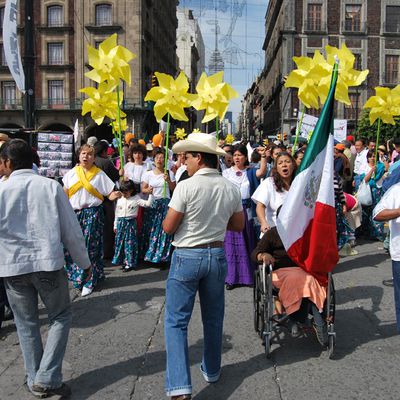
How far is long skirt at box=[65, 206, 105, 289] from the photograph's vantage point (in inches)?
240

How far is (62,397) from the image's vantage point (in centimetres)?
348

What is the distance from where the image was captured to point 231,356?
13.8 ft

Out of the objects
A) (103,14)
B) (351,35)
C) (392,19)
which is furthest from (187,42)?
(103,14)

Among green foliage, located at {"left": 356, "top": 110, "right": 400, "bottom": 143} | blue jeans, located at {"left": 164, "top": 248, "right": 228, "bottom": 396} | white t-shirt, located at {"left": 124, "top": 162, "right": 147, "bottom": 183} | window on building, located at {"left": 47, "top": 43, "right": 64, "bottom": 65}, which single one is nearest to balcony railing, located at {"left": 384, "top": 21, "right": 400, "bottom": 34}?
green foliage, located at {"left": 356, "top": 110, "right": 400, "bottom": 143}

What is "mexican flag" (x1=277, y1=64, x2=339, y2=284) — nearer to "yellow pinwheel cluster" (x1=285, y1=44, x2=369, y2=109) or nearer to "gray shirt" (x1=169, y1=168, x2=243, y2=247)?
"gray shirt" (x1=169, y1=168, x2=243, y2=247)

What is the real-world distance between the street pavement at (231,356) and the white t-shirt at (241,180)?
132 cm

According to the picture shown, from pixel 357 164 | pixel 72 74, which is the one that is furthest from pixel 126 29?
pixel 357 164

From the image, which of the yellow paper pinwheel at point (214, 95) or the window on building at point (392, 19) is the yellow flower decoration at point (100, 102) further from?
the window on building at point (392, 19)

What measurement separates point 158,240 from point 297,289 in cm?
350

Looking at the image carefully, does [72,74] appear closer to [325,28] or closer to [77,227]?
[325,28]

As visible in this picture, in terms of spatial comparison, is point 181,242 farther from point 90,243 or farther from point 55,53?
point 55,53

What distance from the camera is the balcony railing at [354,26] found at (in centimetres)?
4291

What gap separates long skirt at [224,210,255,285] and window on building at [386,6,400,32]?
42940mm

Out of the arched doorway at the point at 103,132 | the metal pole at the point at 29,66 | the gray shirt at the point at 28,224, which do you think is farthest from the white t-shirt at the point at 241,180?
the arched doorway at the point at 103,132
